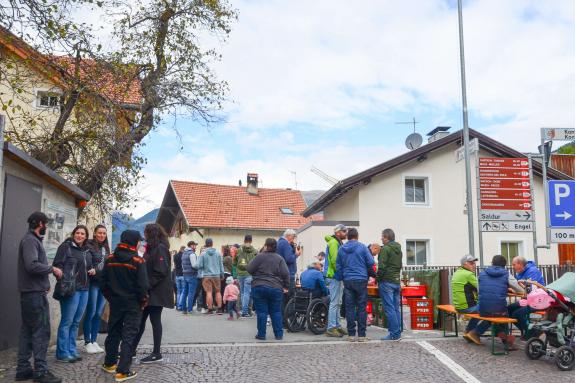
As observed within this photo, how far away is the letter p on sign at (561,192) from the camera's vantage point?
1066 centimetres

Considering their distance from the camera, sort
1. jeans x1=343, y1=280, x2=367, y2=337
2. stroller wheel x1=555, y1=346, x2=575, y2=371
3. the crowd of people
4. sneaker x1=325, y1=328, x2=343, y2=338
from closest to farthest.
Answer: the crowd of people → stroller wheel x1=555, y1=346, x2=575, y2=371 → jeans x1=343, y1=280, x2=367, y2=337 → sneaker x1=325, y1=328, x2=343, y2=338

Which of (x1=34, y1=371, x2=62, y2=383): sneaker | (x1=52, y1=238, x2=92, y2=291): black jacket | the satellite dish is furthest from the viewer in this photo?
the satellite dish

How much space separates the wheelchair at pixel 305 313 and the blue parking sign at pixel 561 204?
4375 millimetres

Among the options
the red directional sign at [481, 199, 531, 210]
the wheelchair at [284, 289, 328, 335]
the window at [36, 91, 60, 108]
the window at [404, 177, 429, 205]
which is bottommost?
the wheelchair at [284, 289, 328, 335]

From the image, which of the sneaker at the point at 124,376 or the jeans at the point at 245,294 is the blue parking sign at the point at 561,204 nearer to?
the jeans at the point at 245,294

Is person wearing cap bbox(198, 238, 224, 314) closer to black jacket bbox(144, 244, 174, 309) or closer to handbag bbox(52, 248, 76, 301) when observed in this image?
black jacket bbox(144, 244, 174, 309)

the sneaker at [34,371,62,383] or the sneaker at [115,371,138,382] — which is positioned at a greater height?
the sneaker at [34,371,62,383]

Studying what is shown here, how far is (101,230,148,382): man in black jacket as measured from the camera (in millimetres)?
7359

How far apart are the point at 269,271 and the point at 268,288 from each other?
30 centimetres

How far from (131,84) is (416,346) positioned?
Answer: 8543mm

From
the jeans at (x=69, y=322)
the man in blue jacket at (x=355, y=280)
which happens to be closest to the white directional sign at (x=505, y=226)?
the man in blue jacket at (x=355, y=280)

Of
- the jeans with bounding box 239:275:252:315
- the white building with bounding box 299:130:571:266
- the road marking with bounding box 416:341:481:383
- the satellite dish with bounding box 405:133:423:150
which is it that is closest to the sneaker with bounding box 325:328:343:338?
the road marking with bounding box 416:341:481:383

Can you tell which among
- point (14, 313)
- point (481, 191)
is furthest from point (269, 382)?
point (481, 191)

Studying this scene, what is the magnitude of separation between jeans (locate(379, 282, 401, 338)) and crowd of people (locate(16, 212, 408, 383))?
17mm
